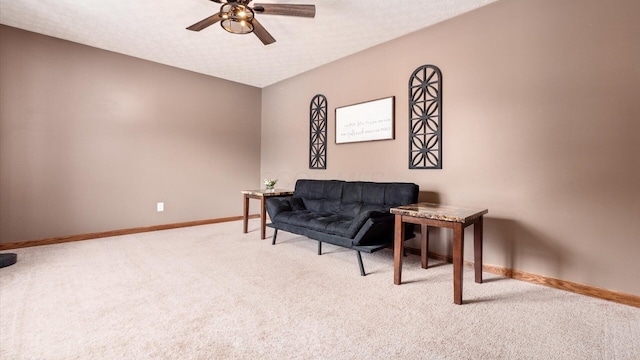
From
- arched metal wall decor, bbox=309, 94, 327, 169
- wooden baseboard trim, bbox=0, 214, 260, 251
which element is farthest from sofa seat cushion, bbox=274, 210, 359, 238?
wooden baseboard trim, bbox=0, 214, 260, 251

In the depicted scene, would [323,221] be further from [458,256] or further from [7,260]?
[7,260]

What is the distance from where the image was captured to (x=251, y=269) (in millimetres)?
2617

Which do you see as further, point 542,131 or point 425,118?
point 425,118

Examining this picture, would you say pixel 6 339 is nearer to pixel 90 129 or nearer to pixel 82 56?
pixel 90 129

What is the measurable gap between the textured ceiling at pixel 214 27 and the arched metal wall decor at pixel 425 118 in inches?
22.5

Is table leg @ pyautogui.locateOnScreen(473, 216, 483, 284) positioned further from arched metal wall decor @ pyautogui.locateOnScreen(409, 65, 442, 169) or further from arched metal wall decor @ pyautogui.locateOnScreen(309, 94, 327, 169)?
arched metal wall decor @ pyautogui.locateOnScreen(309, 94, 327, 169)

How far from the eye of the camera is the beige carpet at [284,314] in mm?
1451

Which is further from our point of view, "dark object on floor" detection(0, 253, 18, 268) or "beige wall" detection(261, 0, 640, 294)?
"dark object on floor" detection(0, 253, 18, 268)

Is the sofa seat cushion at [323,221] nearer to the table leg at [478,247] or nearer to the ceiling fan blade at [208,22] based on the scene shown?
the table leg at [478,247]

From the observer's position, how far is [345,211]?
3.29 meters

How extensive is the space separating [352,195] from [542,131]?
6.18ft

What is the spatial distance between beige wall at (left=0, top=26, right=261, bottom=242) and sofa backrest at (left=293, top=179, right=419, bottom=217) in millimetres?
1929

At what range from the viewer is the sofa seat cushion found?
8.61 feet

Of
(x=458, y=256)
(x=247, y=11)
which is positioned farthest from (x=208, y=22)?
(x=458, y=256)
